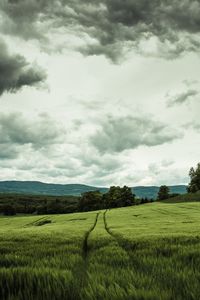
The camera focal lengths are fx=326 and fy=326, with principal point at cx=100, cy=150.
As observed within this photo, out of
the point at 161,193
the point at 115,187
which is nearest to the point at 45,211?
the point at 115,187

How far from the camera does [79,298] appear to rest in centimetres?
342

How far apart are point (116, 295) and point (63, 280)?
105cm

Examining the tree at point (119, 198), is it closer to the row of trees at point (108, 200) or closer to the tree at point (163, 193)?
the row of trees at point (108, 200)

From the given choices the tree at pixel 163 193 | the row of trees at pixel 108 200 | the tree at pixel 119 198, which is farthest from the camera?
the tree at pixel 163 193

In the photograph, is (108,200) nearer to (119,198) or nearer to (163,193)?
(119,198)

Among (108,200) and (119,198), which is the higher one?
(119,198)

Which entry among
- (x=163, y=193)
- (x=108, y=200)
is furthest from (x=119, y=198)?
(x=163, y=193)

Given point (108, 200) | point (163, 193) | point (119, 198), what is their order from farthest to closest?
point (163, 193), point (108, 200), point (119, 198)

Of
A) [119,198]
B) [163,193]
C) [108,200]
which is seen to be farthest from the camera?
[163,193]

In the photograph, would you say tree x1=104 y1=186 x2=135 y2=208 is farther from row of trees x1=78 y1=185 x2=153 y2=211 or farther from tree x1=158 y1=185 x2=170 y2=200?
tree x1=158 y1=185 x2=170 y2=200

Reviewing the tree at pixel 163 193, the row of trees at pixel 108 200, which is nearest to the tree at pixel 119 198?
the row of trees at pixel 108 200

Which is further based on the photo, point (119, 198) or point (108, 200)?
point (108, 200)

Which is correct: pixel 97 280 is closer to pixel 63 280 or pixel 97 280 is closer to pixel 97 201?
pixel 63 280

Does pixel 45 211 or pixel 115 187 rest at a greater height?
pixel 115 187
